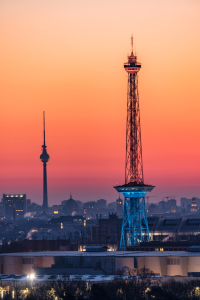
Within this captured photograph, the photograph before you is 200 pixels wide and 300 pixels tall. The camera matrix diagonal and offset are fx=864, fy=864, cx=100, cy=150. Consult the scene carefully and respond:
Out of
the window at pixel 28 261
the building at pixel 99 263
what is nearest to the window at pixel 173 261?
the building at pixel 99 263

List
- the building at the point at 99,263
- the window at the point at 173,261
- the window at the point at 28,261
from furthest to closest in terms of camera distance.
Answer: the window at the point at 28,261
the window at the point at 173,261
the building at the point at 99,263

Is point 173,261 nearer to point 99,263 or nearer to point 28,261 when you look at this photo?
point 99,263

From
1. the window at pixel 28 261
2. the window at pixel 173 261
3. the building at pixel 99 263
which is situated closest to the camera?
the building at pixel 99 263

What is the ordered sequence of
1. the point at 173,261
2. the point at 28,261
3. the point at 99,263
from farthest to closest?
the point at 28,261 < the point at 99,263 < the point at 173,261

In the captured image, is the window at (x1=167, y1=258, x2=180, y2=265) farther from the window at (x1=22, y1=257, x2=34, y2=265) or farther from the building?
the window at (x1=22, y1=257, x2=34, y2=265)

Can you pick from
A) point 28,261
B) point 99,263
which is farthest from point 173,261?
point 28,261

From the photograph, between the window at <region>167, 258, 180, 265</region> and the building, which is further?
the window at <region>167, 258, 180, 265</region>

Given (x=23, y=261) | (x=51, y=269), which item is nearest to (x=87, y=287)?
(x=51, y=269)

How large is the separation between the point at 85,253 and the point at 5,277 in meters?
34.0

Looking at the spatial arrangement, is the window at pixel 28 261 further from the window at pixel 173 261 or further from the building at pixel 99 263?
the window at pixel 173 261

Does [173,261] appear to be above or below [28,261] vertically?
below

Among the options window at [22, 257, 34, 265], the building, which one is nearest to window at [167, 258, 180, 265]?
the building

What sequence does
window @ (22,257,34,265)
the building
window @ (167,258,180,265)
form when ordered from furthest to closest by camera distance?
window @ (22,257,34,265), window @ (167,258,180,265), the building

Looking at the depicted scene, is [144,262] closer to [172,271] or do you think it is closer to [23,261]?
[172,271]
